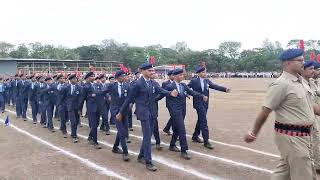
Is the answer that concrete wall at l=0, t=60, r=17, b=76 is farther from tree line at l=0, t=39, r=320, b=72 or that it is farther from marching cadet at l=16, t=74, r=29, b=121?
marching cadet at l=16, t=74, r=29, b=121

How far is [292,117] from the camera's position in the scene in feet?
15.5

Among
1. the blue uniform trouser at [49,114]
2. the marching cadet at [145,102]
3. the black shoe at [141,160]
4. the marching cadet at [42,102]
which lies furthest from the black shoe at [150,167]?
the marching cadet at [42,102]

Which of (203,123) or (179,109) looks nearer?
(179,109)

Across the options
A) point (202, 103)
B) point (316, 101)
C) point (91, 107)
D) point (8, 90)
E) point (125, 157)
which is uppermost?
point (316, 101)

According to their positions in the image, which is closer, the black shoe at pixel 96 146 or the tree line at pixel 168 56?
the black shoe at pixel 96 146

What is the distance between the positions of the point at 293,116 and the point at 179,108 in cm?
454

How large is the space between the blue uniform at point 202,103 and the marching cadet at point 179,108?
10.7 inches

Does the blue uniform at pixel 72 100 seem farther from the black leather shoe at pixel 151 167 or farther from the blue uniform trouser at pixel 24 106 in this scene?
the blue uniform trouser at pixel 24 106

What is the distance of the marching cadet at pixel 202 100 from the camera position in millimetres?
9500

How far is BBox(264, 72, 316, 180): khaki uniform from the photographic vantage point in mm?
4617

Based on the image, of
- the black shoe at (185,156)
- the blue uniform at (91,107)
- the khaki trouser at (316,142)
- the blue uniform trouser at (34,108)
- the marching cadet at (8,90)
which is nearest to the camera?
the khaki trouser at (316,142)

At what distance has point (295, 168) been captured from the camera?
465cm

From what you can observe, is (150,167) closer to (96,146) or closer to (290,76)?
(96,146)

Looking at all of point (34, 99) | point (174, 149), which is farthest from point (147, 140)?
point (34, 99)
